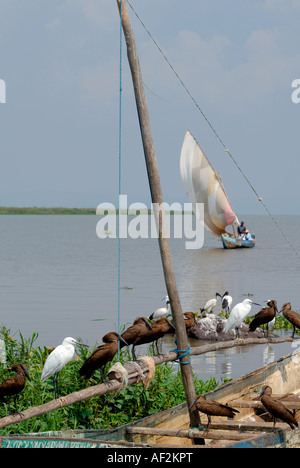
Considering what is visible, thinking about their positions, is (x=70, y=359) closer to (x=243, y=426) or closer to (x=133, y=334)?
(x=133, y=334)

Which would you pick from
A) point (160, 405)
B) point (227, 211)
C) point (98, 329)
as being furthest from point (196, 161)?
point (160, 405)

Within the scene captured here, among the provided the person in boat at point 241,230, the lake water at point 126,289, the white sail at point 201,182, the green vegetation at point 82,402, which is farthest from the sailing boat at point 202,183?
the green vegetation at point 82,402

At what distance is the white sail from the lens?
56.2 m

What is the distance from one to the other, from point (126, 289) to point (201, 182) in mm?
23361

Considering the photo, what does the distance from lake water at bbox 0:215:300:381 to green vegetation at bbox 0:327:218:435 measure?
5.18 meters

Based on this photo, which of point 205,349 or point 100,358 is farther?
point 205,349

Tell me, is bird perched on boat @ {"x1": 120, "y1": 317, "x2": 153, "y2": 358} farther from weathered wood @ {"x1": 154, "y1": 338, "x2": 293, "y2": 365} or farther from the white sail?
the white sail

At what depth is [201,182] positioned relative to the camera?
57.0 meters

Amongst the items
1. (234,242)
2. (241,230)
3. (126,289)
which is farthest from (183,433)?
(241,230)

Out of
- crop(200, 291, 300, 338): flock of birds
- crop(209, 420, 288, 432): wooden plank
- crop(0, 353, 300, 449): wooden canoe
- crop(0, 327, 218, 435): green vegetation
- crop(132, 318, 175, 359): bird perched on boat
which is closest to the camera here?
crop(0, 353, 300, 449): wooden canoe

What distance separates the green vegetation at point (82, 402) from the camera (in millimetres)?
9094

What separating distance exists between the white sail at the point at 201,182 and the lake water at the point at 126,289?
414cm

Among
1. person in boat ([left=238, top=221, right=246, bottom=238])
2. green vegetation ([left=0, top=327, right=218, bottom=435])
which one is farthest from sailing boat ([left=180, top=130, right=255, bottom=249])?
green vegetation ([left=0, top=327, right=218, bottom=435])
